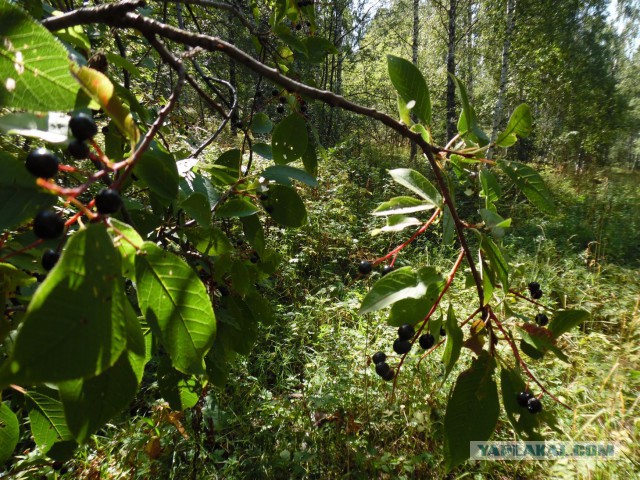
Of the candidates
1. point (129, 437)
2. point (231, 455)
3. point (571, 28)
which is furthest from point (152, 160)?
point (571, 28)

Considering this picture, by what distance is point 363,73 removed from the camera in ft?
48.8

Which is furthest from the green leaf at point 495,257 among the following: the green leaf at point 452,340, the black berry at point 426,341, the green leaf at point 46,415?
Result: the green leaf at point 46,415

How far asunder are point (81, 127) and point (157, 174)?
8.2 inches

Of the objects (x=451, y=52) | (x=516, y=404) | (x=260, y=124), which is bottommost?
(x=516, y=404)

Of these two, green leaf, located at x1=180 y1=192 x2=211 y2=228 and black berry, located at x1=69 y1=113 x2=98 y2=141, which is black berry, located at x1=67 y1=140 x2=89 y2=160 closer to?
black berry, located at x1=69 y1=113 x2=98 y2=141

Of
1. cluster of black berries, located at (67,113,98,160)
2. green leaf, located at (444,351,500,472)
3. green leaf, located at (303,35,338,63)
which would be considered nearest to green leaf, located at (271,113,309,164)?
green leaf, located at (303,35,338,63)

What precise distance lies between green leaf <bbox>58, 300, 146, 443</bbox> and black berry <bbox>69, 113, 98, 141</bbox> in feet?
Result: 0.65

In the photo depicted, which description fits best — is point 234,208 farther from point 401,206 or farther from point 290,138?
point 401,206

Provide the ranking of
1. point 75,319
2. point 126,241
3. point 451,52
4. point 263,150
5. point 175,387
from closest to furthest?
point 75,319 < point 126,241 < point 175,387 < point 263,150 < point 451,52

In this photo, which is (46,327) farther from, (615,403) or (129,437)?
(615,403)

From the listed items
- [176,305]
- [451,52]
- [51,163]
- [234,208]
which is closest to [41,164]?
[51,163]

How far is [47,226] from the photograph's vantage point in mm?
354

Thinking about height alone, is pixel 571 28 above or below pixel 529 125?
above

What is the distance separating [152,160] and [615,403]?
3258 mm
